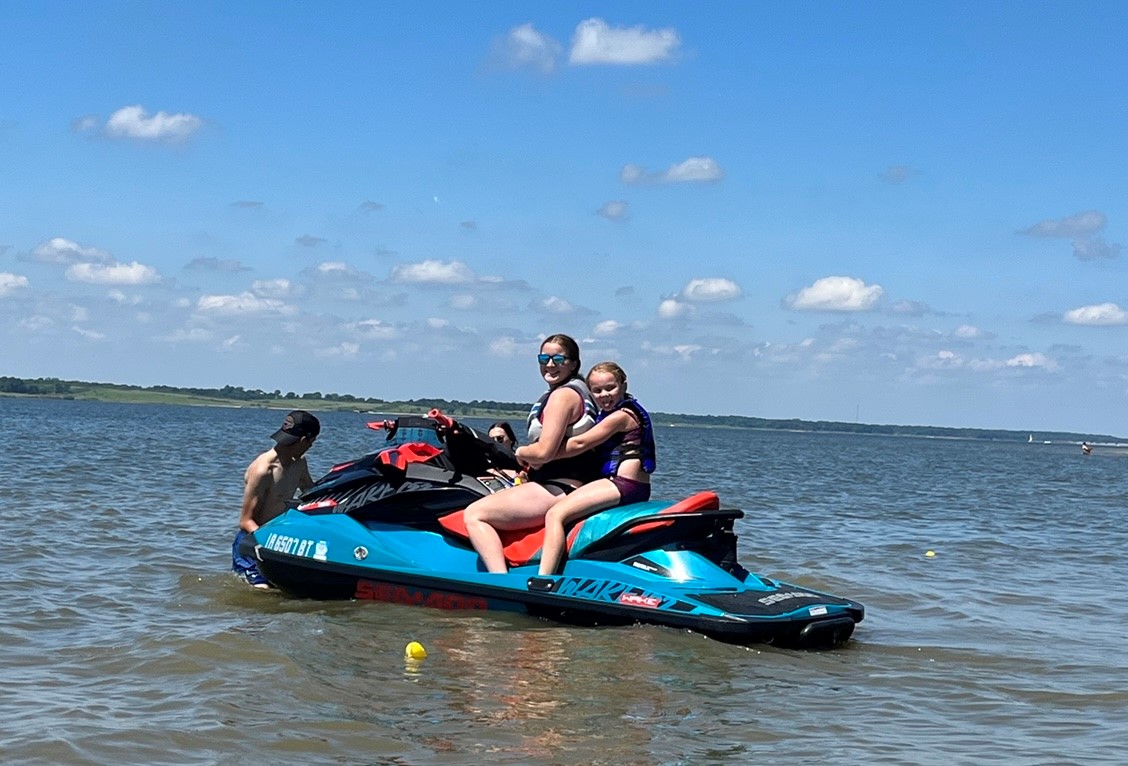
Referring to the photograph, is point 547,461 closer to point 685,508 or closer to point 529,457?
point 529,457

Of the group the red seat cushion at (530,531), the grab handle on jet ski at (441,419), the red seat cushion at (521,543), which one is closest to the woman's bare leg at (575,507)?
the red seat cushion at (530,531)

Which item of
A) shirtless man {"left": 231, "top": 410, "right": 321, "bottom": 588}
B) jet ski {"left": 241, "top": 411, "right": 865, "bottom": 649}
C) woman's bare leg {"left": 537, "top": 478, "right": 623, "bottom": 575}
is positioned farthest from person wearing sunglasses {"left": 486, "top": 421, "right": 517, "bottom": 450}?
woman's bare leg {"left": 537, "top": 478, "right": 623, "bottom": 575}

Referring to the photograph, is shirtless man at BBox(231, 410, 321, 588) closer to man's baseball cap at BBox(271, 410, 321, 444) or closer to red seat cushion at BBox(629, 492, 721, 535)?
man's baseball cap at BBox(271, 410, 321, 444)

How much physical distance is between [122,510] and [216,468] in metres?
11.7

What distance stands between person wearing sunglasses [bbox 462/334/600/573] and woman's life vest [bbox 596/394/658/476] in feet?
0.28

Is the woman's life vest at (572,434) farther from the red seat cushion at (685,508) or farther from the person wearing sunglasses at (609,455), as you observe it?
the red seat cushion at (685,508)

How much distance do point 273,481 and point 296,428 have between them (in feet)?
2.14

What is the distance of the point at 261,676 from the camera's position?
281 inches

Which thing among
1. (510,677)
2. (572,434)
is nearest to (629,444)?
(572,434)

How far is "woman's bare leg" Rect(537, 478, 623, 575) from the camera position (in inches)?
333

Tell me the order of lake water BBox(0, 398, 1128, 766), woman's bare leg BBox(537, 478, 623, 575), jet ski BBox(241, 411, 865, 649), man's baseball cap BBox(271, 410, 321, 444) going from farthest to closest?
1. man's baseball cap BBox(271, 410, 321, 444)
2. woman's bare leg BBox(537, 478, 623, 575)
3. jet ski BBox(241, 411, 865, 649)
4. lake water BBox(0, 398, 1128, 766)

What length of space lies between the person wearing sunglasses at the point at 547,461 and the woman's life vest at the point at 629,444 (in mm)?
84

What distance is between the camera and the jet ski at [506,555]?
824 cm

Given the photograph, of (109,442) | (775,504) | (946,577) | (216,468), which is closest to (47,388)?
(109,442)
